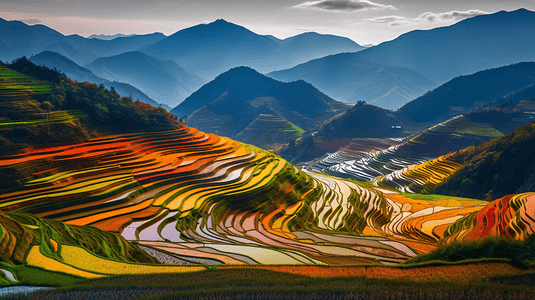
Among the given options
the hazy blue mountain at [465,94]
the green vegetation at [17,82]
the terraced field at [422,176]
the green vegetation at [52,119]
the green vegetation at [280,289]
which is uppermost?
the hazy blue mountain at [465,94]

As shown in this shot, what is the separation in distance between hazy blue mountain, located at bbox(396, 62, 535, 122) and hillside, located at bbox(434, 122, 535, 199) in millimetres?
77106

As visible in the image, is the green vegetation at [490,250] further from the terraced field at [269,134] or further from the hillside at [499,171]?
the terraced field at [269,134]

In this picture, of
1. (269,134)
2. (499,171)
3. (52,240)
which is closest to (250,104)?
(269,134)

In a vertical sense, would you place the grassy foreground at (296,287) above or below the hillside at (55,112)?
below

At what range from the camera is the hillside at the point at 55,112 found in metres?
21.8

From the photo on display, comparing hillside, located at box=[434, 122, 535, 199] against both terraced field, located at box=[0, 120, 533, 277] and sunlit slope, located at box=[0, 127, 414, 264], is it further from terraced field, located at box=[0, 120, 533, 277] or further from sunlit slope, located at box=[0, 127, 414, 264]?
sunlit slope, located at box=[0, 127, 414, 264]

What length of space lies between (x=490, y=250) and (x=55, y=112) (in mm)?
30760

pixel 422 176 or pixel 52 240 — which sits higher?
pixel 52 240

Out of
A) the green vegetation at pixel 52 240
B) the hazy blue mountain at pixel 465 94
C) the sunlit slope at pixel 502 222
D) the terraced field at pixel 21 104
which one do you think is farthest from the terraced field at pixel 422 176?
A: the hazy blue mountain at pixel 465 94

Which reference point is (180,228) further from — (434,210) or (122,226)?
(434,210)

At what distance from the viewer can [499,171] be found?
3972cm

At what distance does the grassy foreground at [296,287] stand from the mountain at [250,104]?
369 feet

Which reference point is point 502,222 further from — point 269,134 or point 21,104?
point 269,134

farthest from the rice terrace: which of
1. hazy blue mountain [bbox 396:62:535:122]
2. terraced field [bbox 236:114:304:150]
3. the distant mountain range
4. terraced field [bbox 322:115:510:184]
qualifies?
hazy blue mountain [bbox 396:62:535:122]
